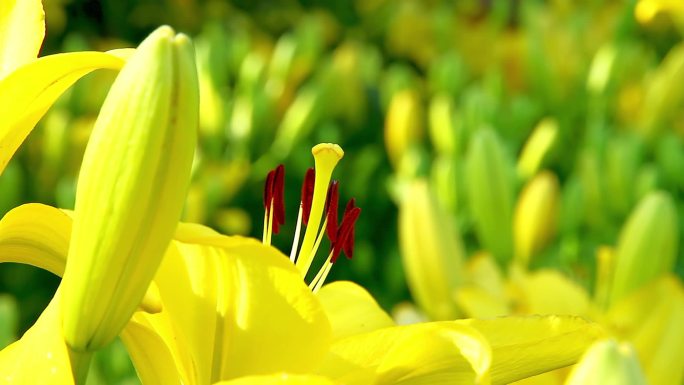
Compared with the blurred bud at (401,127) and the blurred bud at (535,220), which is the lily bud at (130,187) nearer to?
the blurred bud at (535,220)

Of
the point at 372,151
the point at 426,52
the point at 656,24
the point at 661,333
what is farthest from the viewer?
the point at 426,52

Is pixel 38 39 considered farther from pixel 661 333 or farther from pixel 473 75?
pixel 473 75

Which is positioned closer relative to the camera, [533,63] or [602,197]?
[602,197]

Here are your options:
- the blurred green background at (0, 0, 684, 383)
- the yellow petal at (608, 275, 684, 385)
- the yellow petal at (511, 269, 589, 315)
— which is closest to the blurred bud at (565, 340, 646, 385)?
the yellow petal at (608, 275, 684, 385)

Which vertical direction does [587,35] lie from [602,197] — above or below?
above

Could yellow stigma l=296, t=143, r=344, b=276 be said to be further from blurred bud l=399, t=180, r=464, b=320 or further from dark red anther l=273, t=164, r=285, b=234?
blurred bud l=399, t=180, r=464, b=320

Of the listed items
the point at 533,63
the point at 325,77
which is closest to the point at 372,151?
the point at 325,77

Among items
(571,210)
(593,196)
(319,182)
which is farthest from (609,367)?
(593,196)
